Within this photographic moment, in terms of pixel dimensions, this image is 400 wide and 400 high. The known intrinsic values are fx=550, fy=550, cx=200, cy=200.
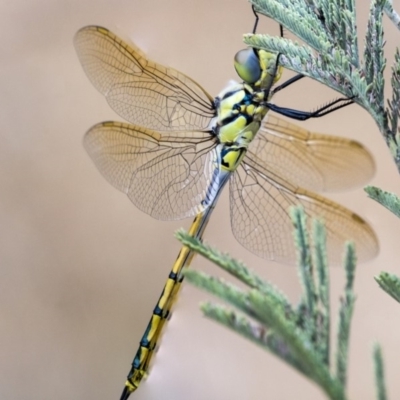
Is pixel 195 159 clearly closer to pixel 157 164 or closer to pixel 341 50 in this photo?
pixel 157 164

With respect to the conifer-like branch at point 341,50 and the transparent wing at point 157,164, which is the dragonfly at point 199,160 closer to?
the transparent wing at point 157,164

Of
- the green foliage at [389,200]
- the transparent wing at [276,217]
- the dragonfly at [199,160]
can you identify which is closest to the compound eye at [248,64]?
the dragonfly at [199,160]

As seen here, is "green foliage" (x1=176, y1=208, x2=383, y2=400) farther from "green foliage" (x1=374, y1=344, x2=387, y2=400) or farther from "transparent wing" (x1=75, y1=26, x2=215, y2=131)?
"transparent wing" (x1=75, y1=26, x2=215, y2=131)

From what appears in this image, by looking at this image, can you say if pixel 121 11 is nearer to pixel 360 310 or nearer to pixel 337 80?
pixel 360 310

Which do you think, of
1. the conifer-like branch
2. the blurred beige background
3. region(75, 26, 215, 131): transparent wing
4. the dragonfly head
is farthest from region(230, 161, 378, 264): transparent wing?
the conifer-like branch

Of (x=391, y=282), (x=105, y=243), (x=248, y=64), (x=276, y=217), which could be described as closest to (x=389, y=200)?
(x=391, y=282)

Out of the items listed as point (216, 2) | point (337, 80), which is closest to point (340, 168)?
point (337, 80)
